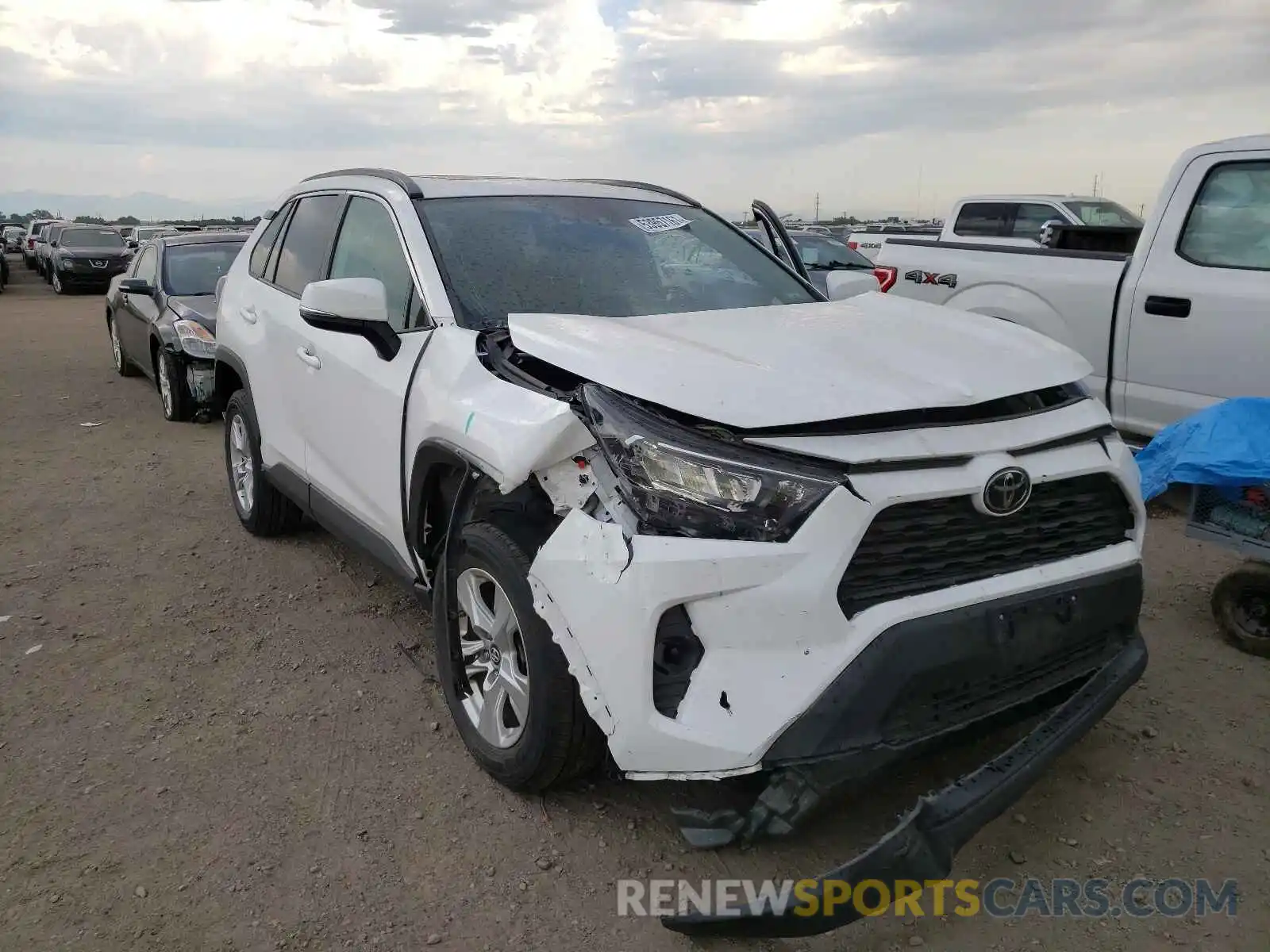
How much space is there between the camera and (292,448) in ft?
14.8

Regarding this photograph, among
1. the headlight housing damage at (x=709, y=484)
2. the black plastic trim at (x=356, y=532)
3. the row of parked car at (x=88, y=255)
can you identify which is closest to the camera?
the headlight housing damage at (x=709, y=484)

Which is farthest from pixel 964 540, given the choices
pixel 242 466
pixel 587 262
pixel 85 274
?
pixel 85 274

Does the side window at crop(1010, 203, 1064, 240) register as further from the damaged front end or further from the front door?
the damaged front end

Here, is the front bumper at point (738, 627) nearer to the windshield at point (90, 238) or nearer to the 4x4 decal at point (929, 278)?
the 4x4 decal at point (929, 278)

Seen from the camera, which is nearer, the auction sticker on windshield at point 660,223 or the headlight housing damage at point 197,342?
the auction sticker on windshield at point 660,223

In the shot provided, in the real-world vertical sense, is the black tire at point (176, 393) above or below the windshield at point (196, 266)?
below

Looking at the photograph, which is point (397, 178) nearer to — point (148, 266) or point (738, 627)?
point (738, 627)

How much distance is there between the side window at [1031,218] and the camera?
12.1 m

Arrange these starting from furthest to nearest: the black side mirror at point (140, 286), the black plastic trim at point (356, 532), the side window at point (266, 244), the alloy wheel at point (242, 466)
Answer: the black side mirror at point (140, 286), the alloy wheel at point (242, 466), the side window at point (266, 244), the black plastic trim at point (356, 532)

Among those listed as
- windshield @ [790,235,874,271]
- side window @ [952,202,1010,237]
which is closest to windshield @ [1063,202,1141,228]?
side window @ [952,202,1010,237]

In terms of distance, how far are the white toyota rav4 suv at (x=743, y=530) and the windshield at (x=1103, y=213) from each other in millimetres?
10295

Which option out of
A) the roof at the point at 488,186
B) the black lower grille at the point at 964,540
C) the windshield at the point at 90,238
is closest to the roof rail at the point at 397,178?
the roof at the point at 488,186

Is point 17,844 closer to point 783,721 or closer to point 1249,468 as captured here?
point 783,721

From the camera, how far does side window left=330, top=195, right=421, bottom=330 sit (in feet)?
11.5
